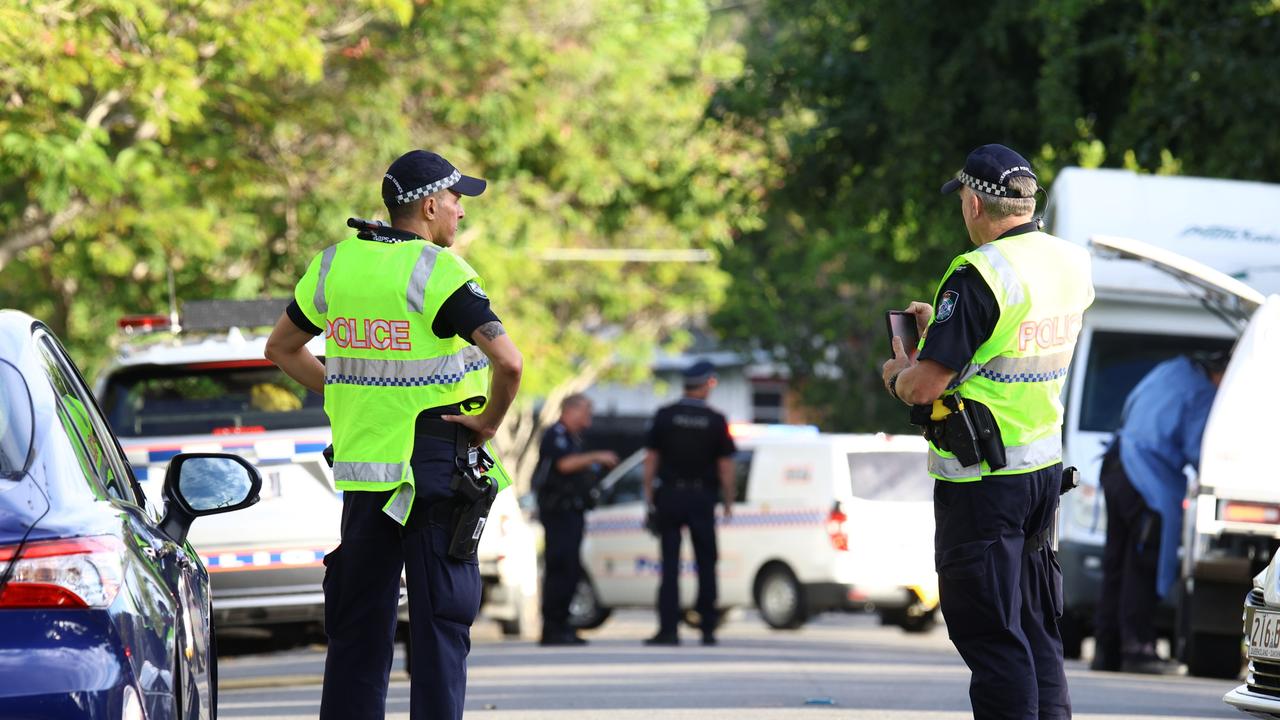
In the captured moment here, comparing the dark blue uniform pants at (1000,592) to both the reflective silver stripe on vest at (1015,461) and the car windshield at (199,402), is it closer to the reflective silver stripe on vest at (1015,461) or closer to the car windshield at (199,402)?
the reflective silver stripe on vest at (1015,461)

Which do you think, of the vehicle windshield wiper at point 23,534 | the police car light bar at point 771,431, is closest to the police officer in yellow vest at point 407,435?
the vehicle windshield wiper at point 23,534

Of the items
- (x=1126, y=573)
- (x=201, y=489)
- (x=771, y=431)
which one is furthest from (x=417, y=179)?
(x=771, y=431)

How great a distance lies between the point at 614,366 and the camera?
37.5 metres

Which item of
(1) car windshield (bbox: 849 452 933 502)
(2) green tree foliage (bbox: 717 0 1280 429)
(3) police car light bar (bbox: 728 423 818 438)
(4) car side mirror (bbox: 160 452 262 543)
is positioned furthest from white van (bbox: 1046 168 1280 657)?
(4) car side mirror (bbox: 160 452 262 543)

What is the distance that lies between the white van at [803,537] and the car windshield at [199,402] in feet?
27.9

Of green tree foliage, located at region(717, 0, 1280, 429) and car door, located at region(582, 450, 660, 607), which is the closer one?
green tree foliage, located at region(717, 0, 1280, 429)

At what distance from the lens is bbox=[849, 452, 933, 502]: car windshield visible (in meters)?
18.7

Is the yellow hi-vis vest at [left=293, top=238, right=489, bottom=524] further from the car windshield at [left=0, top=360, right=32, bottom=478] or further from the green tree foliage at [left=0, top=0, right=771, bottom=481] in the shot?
the green tree foliage at [left=0, top=0, right=771, bottom=481]

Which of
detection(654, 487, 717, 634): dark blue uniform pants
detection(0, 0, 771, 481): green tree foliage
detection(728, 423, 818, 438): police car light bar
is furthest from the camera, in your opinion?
detection(728, 423, 818, 438): police car light bar

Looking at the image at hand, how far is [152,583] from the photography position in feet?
14.6

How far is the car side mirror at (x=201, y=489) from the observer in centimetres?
538

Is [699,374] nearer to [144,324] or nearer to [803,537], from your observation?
[803,537]

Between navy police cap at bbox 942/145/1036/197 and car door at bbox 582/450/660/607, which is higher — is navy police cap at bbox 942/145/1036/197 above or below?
above

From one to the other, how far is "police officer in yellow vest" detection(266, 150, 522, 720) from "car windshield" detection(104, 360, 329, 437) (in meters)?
4.44
